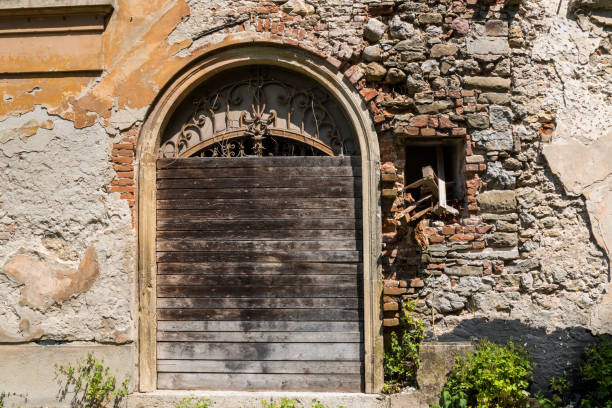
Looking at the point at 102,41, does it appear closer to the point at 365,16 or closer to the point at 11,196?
the point at 11,196

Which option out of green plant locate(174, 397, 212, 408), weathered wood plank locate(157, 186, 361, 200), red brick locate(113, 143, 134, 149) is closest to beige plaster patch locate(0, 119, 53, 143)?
red brick locate(113, 143, 134, 149)

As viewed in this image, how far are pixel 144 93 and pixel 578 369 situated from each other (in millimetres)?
4677

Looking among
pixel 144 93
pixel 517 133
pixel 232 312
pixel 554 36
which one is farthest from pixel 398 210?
pixel 144 93

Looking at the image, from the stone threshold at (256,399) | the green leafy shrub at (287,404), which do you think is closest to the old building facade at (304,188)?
the stone threshold at (256,399)

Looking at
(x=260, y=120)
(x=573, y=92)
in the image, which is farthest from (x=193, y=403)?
(x=573, y=92)

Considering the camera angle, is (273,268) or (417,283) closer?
(417,283)

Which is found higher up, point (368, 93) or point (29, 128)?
point (368, 93)

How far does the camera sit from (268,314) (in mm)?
4848

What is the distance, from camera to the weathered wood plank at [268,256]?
191 inches

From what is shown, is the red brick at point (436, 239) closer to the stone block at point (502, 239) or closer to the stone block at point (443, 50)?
the stone block at point (502, 239)

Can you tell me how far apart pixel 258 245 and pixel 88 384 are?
201 centimetres

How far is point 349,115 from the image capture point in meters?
4.83

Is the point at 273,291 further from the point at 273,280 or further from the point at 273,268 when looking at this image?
the point at 273,268

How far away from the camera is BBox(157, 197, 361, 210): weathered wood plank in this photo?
16.1 ft
